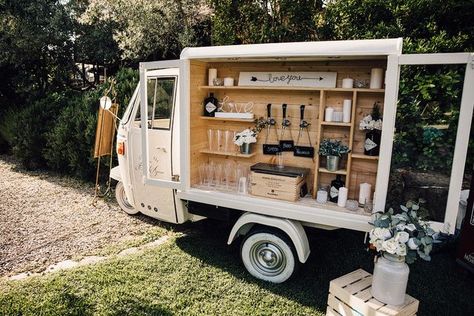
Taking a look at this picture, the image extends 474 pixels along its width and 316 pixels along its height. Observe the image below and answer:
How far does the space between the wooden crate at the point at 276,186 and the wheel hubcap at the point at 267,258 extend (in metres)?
0.52

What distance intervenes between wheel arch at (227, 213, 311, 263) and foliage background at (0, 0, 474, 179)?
2879 millimetres

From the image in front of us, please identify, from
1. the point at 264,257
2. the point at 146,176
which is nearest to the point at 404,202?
the point at 264,257

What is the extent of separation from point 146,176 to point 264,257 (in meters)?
1.72

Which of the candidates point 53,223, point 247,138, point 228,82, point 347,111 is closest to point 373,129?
point 347,111

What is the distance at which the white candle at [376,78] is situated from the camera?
3537mm

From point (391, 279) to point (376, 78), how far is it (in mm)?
1894

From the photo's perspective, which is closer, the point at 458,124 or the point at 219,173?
the point at 458,124

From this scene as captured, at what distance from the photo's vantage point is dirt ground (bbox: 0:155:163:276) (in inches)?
174

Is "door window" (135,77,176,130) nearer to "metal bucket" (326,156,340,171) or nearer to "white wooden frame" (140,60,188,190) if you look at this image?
"white wooden frame" (140,60,188,190)

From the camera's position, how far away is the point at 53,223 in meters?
5.41

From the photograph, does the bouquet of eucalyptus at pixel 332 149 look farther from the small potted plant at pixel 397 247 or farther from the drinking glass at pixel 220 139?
the drinking glass at pixel 220 139

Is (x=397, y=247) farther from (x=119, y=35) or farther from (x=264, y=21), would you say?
(x=119, y=35)

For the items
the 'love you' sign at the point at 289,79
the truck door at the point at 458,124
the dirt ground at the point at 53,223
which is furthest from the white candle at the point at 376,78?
the dirt ground at the point at 53,223

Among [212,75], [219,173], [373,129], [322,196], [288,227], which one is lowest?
[288,227]
